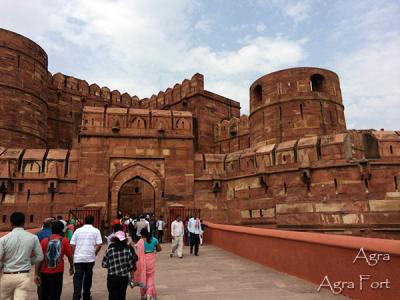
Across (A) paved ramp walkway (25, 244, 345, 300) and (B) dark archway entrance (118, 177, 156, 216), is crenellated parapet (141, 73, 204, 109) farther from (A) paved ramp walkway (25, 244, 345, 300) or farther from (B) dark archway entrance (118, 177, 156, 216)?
(A) paved ramp walkway (25, 244, 345, 300)

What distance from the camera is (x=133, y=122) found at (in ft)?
46.2

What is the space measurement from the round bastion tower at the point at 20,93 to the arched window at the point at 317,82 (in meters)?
14.7

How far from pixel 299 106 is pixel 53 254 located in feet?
45.5

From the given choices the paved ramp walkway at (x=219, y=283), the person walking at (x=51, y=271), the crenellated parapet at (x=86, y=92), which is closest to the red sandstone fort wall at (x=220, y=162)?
the crenellated parapet at (x=86, y=92)

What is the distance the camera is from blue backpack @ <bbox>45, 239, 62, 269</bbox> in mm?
3689

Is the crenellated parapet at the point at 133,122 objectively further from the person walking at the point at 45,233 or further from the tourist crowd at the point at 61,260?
the tourist crowd at the point at 61,260

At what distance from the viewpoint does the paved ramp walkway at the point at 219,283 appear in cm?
442

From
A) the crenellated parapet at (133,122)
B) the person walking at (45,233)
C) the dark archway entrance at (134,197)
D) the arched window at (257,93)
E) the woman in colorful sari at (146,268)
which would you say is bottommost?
the woman in colorful sari at (146,268)

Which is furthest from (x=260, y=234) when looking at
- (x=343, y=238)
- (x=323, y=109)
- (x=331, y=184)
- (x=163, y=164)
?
(x=323, y=109)

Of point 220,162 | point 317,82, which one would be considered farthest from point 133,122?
point 317,82

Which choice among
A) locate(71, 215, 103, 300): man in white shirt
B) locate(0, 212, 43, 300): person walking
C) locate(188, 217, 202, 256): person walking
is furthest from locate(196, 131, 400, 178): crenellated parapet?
locate(0, 212, 43, 300): person walking

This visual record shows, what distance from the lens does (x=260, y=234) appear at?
22.0ft

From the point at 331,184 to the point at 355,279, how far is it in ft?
26.4

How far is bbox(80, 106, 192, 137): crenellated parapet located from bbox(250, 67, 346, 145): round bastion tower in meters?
4.17
